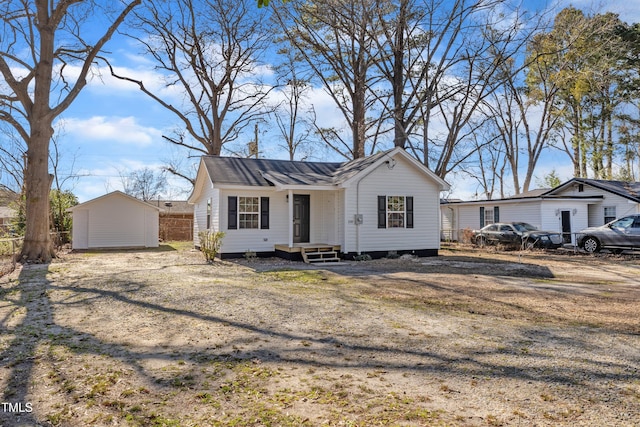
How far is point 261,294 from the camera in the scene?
7.35 m

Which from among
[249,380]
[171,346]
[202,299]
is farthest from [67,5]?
[249,380]

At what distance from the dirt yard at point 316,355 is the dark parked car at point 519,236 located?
34.6 ft

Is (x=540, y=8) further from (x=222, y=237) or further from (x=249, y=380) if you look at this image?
(x=249, y=380)

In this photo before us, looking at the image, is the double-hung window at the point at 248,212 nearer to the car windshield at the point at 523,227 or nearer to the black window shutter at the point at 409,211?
the black window shutter at the point at 409,211

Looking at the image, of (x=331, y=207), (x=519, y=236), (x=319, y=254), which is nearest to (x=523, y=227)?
(x=519, y=236)

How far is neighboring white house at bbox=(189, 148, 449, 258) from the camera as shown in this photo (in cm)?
1415

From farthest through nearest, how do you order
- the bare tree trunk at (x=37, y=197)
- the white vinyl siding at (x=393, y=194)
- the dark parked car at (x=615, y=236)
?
the dark parked car at (x=615, y=236) → the white vinyl siding at (x=393, y=194) → the bare tree trunk at (x=37, y=197)

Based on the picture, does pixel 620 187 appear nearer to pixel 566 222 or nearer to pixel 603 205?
pixel 603 205

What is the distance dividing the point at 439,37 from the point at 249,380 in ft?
62.4

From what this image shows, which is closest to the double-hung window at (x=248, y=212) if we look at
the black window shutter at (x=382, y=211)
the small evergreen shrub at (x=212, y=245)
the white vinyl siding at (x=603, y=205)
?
the small evergreen shrub at (x=212, y=245)

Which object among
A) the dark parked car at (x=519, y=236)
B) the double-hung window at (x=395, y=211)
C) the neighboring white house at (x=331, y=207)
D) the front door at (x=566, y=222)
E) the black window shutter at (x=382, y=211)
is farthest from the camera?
the front door at (x=566, y=222)

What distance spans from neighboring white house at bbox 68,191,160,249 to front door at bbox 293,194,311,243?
10.4 meters

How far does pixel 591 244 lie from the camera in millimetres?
16469

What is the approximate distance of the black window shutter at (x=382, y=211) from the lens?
1470cm
